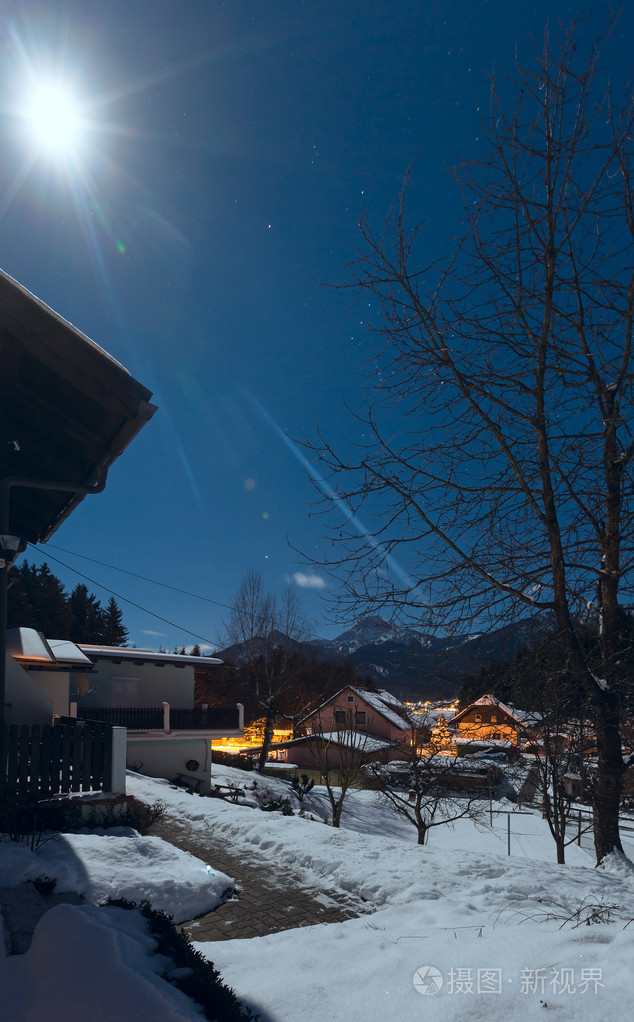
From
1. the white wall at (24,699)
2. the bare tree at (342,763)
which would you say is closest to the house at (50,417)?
the white wall at (24,699)

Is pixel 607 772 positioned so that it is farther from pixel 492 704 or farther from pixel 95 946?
pixel 95 946

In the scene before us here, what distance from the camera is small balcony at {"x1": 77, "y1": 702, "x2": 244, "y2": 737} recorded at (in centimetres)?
2120

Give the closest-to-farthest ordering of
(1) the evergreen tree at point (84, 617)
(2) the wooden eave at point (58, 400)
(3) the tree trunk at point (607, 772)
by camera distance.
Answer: (3) the tree trunk at point (607, 772), (2) the wooden eave at point (58, 400), (1) the evergreen tree at point (84, 617)

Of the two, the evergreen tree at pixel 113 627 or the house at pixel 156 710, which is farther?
the evergreen tree at pixel 113 627

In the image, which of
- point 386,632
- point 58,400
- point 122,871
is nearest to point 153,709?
point 58,400

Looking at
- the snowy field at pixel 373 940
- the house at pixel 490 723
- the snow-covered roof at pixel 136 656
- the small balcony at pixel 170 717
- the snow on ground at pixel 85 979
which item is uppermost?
the snow-covered roof at pixel 136 656

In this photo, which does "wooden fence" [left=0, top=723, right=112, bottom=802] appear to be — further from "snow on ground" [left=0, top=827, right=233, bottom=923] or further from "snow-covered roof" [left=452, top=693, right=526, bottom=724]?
"snow-covered roof" [left=452, top=693, right=526, bottom=724]

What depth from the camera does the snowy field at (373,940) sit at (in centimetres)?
296

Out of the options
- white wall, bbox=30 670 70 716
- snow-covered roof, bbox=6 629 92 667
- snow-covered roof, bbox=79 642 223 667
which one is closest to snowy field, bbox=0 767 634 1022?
snow-covered roof, bbox=6 629 92 667

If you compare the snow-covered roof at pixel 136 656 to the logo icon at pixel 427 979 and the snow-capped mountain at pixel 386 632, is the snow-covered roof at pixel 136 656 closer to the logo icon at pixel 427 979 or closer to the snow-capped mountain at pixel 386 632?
the snow-capped mountain at pixel 386 632

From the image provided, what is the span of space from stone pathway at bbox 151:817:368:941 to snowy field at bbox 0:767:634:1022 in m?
0.16

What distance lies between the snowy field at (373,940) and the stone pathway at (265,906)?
157 mm

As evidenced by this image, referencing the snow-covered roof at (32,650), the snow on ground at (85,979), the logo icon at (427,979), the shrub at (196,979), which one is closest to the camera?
the snow on ground at (85,979)

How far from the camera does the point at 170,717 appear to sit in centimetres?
Result: 2292
